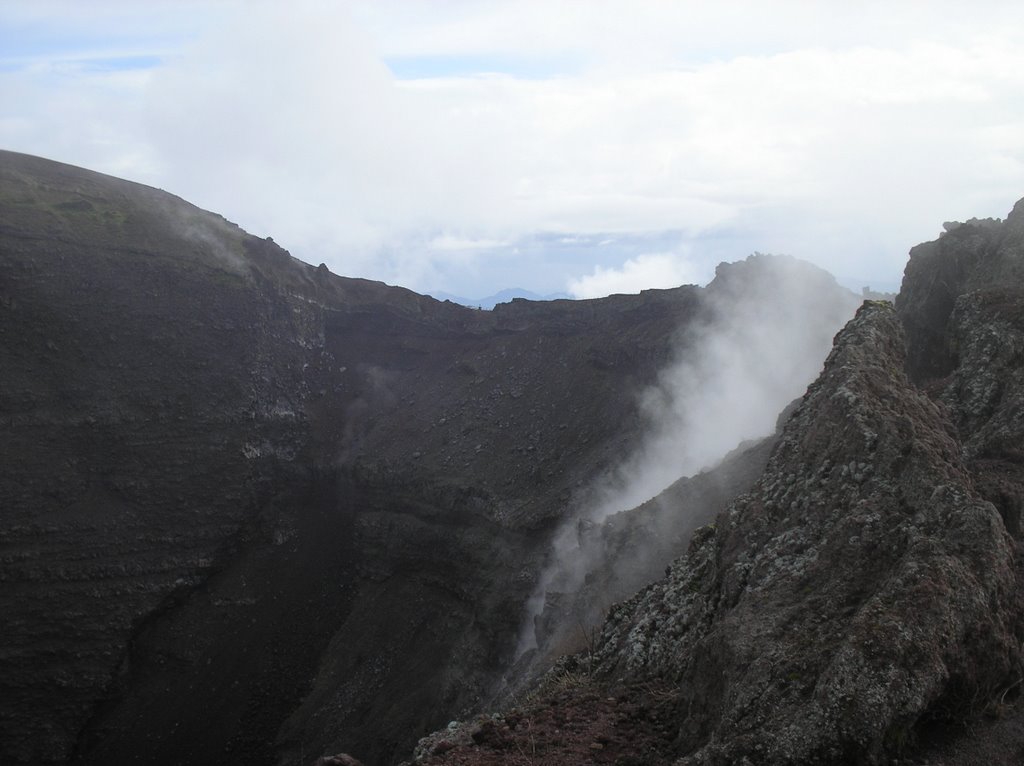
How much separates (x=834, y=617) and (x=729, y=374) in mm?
43182

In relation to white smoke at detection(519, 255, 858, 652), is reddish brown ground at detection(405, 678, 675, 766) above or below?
below

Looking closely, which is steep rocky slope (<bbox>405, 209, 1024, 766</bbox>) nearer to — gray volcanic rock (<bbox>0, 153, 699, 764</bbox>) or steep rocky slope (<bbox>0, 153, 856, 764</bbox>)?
steep rocky slope (<bbox>0, 153, 856, 764</bbox>)

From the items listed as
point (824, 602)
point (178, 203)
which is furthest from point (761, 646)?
point (178, 203)

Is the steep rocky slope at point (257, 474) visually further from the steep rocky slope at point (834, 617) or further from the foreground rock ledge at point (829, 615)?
the foreground rock ledge at point (829, 615)

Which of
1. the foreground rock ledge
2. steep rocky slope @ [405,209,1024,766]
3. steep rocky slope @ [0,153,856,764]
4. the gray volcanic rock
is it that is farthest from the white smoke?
the foreground rock ledge

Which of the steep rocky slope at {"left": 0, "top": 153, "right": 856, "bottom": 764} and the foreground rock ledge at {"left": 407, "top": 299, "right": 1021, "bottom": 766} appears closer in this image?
the foreground rock ledge at {"left": 407, "top": 299, "right": 1021, "bottom": 766}

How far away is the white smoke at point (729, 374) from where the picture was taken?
46.5 m

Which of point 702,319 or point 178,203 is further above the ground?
point 178,203

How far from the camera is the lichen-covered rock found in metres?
8.88

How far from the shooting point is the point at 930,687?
8.86 meters

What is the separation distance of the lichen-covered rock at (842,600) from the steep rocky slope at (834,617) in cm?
3

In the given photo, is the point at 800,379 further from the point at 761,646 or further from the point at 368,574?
the point at 761,646

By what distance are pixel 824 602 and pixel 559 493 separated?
3599 centimetres

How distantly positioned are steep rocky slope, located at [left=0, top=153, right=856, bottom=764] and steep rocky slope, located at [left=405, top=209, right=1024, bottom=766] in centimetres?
2537
